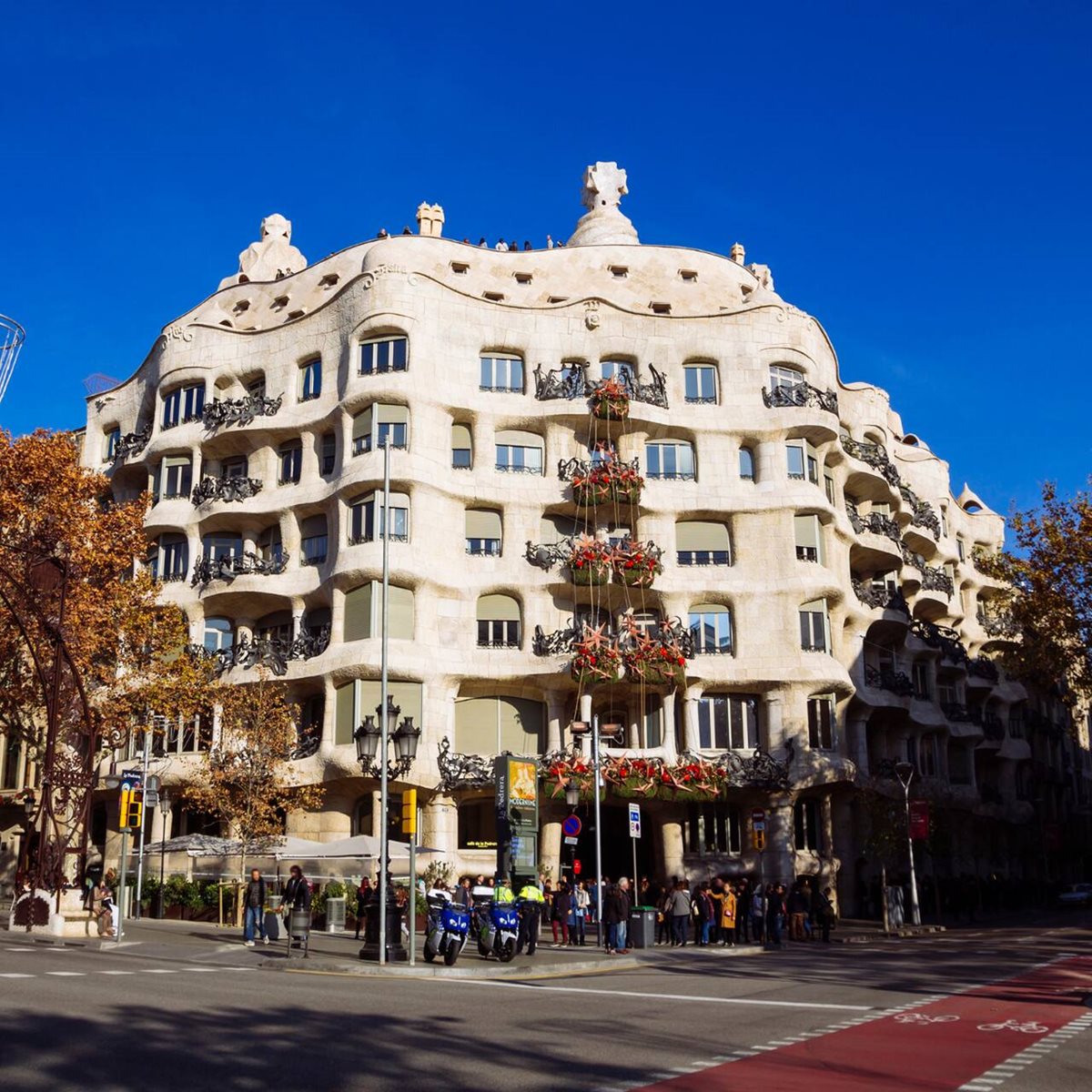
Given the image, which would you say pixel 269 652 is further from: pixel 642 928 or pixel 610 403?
pixel 642 928

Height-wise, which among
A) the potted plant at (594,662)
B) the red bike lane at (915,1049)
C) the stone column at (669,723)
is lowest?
the red bike lane at (915,1049)

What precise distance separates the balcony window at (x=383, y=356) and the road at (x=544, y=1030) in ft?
87.2

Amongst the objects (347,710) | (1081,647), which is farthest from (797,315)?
(347,710)

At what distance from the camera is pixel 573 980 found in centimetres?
2098

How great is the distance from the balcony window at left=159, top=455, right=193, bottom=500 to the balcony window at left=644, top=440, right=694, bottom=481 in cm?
1713

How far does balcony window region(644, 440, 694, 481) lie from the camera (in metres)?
47.1

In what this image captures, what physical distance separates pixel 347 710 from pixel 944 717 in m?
26.9

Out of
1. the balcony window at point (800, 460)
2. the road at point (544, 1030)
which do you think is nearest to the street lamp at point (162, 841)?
the road at point (544, 1030)

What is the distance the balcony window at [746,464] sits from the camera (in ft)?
155

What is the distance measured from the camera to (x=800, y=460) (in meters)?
47.3

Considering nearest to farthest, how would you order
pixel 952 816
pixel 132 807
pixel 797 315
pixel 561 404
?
pixel 132 807
pixel 561 404
pixel 797 315
pixel 952 816

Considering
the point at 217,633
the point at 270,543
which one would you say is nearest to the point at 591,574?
the point at 270,543

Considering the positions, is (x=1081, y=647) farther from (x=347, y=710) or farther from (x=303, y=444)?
(x=303, y=444)

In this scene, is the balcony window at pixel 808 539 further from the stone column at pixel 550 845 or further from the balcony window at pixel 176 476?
the balcony window at pixel 176 476
